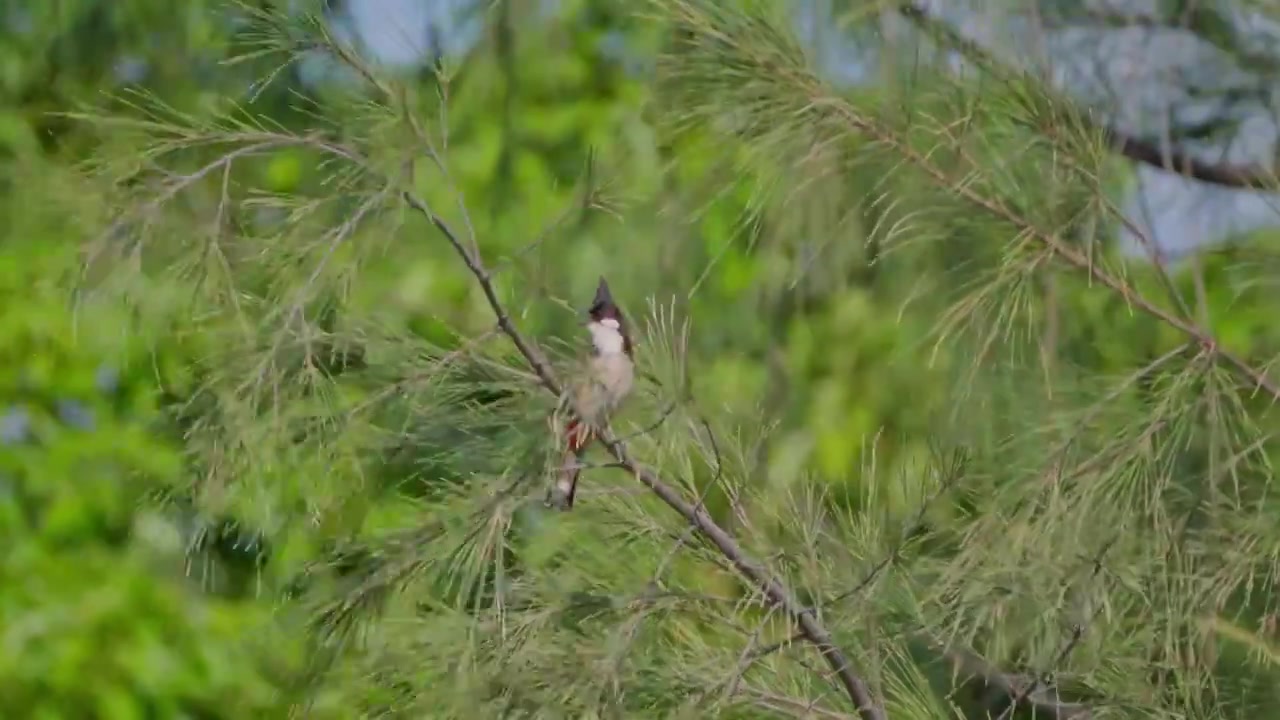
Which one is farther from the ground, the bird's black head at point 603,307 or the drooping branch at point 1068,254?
the drooping branch at point 1068,254

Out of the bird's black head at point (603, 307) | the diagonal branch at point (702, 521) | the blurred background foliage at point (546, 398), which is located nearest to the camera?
the diagonal branch at point (702, 521)

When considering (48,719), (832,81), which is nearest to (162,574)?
(48,719)

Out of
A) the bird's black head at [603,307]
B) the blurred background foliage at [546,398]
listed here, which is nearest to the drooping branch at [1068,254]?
the blurred background foliage at [546,398]

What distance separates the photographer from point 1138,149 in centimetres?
140

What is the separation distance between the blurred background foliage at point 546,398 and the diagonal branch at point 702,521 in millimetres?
19

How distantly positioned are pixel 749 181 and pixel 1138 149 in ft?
1.08

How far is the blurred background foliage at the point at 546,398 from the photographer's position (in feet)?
3.14

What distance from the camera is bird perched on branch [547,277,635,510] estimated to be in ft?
2.81

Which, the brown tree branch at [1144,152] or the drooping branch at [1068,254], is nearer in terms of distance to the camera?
the drooping branch at [1068,254]

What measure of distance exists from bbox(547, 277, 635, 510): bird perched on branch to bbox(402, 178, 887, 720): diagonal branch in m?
0.01

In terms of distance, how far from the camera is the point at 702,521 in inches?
37.1

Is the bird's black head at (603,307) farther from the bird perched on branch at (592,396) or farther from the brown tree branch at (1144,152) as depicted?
the brown tree branch at (1144,152)

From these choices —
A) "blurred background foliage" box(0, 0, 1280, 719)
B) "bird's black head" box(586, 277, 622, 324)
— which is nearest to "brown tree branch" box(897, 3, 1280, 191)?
"blurred background foliage" box(0, 0, 1280, 719)

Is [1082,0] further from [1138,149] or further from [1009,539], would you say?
[1009,539]
